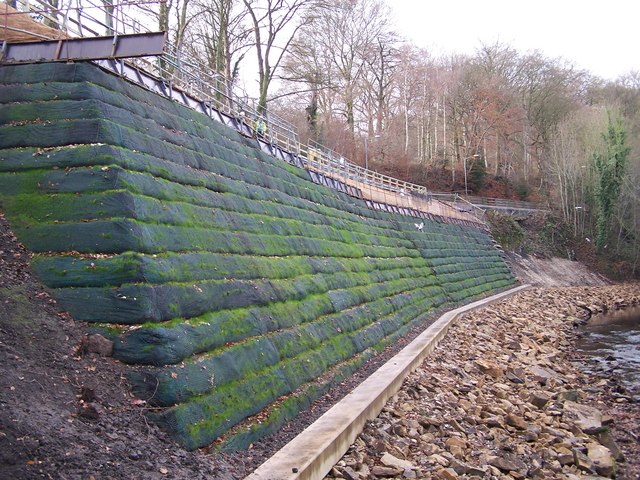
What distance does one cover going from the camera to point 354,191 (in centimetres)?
2078

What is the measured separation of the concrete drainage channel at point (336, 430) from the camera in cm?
551

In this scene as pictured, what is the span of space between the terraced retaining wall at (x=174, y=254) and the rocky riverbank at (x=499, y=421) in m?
1.32

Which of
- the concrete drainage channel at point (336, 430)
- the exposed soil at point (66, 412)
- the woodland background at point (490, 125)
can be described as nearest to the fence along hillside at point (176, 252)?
the exposed soil at point (66, 412)

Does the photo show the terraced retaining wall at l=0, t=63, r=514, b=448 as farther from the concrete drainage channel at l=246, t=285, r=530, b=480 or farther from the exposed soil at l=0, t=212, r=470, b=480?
the concrete drainage channel at l=246, t=285, r=530, b=480

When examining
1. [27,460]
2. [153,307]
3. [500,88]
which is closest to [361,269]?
[153,307]

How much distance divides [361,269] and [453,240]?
1652cm

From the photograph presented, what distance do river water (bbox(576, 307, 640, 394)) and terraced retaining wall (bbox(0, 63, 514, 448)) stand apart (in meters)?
7.67

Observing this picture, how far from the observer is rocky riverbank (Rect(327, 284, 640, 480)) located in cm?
707

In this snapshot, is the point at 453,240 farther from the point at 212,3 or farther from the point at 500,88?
the point at 500,88

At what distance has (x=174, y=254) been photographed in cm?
710

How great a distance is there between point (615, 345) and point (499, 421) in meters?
12.7

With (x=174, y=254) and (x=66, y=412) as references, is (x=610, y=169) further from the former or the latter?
(x=66, y=412)

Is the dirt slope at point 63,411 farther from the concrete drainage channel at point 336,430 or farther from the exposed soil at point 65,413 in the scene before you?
the concrete drainage channel at point 336,430

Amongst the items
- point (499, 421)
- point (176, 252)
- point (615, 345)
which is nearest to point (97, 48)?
point (176, 252)
